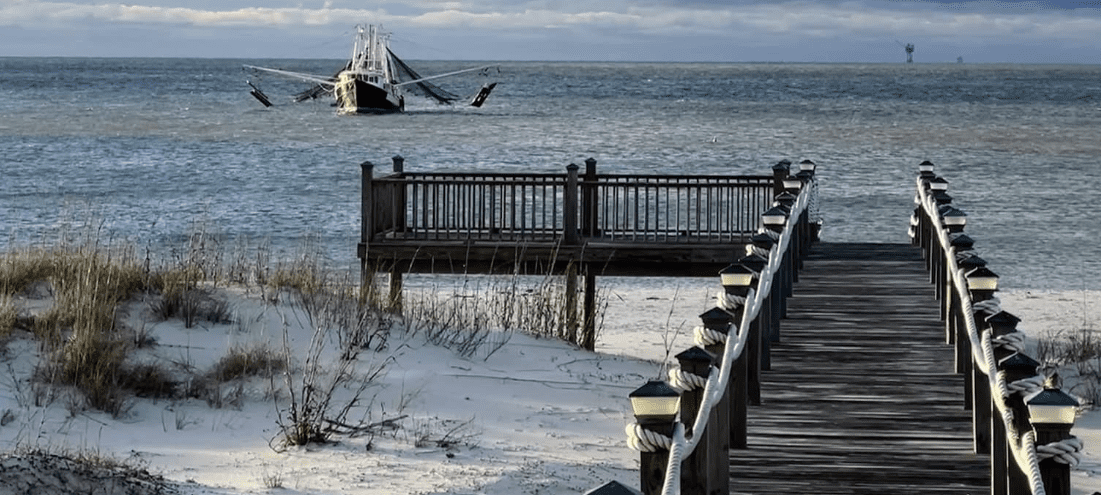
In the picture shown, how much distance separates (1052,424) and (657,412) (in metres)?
1.26

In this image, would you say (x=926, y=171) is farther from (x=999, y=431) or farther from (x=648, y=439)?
(x=648, y=439)

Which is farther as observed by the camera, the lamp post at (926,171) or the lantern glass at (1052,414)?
the lamp post at (926,171)

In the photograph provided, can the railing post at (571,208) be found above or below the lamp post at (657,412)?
below

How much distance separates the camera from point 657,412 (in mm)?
4844

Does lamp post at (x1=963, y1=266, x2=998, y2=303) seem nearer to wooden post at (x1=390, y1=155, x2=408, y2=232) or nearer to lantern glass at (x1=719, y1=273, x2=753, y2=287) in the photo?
lantern glass at (x1=719, y1=273, x2=753, y2=287)

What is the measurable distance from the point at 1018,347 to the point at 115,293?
918 centimetres

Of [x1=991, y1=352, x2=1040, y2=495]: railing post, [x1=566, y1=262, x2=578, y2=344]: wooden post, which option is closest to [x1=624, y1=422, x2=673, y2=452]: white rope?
[x1=991, y1=352, x2=1040, y2=495]: railing post

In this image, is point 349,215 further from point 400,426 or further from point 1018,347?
point 1018,347

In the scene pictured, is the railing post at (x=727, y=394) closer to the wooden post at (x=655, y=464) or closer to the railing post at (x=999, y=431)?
the railing post at (x=999, y=431)

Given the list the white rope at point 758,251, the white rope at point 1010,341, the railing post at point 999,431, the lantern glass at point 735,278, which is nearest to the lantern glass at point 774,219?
the white rope at point 758,251

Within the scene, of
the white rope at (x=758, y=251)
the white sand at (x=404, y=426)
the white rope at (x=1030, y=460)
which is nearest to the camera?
the white rope at (x=1030, y=460)

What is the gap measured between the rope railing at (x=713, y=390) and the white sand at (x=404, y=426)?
1821 millimetres

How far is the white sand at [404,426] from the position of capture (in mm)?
10031

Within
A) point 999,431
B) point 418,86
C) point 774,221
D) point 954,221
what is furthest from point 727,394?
point 418,86
